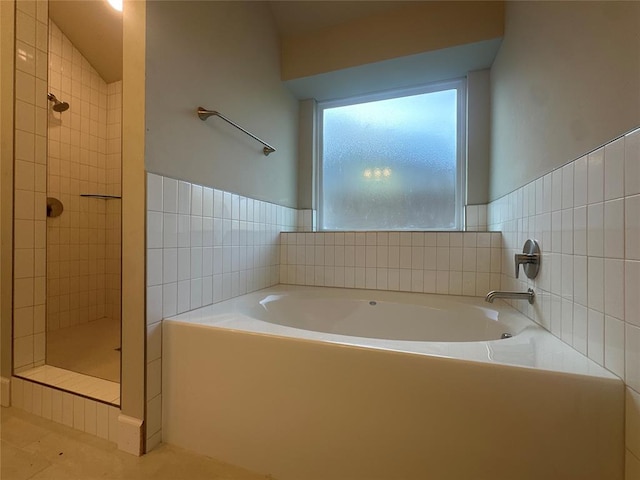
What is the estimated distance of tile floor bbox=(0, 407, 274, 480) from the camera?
91 cm

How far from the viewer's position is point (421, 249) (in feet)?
5.69

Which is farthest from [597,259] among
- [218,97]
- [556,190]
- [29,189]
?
[29,189]

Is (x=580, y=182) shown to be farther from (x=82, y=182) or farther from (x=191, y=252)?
(x=82, y=182)

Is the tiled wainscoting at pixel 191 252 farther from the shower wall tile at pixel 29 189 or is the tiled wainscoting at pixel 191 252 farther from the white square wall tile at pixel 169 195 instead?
the shower wall tile at pixel 29 189

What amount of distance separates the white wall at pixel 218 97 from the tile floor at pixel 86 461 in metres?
1.09

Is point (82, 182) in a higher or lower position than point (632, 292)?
higher

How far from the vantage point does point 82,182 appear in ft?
7.42

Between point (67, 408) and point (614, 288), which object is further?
point (67, 408)

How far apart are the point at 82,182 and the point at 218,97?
172cm

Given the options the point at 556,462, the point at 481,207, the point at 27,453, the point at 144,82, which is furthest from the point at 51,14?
the point at 556,462

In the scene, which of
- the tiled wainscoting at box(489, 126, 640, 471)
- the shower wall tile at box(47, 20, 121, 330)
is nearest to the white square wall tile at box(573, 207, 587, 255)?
the tiled wainscoting at box(489, 126, 640, 471)

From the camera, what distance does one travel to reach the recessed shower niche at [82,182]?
2027mm

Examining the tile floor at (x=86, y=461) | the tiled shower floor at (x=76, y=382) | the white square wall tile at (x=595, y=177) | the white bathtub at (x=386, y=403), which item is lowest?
the tile floor at (x=86, y=461)

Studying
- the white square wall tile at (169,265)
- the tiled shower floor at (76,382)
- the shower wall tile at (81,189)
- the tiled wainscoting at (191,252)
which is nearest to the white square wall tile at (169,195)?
the tiled wainscoting at (191,252)
